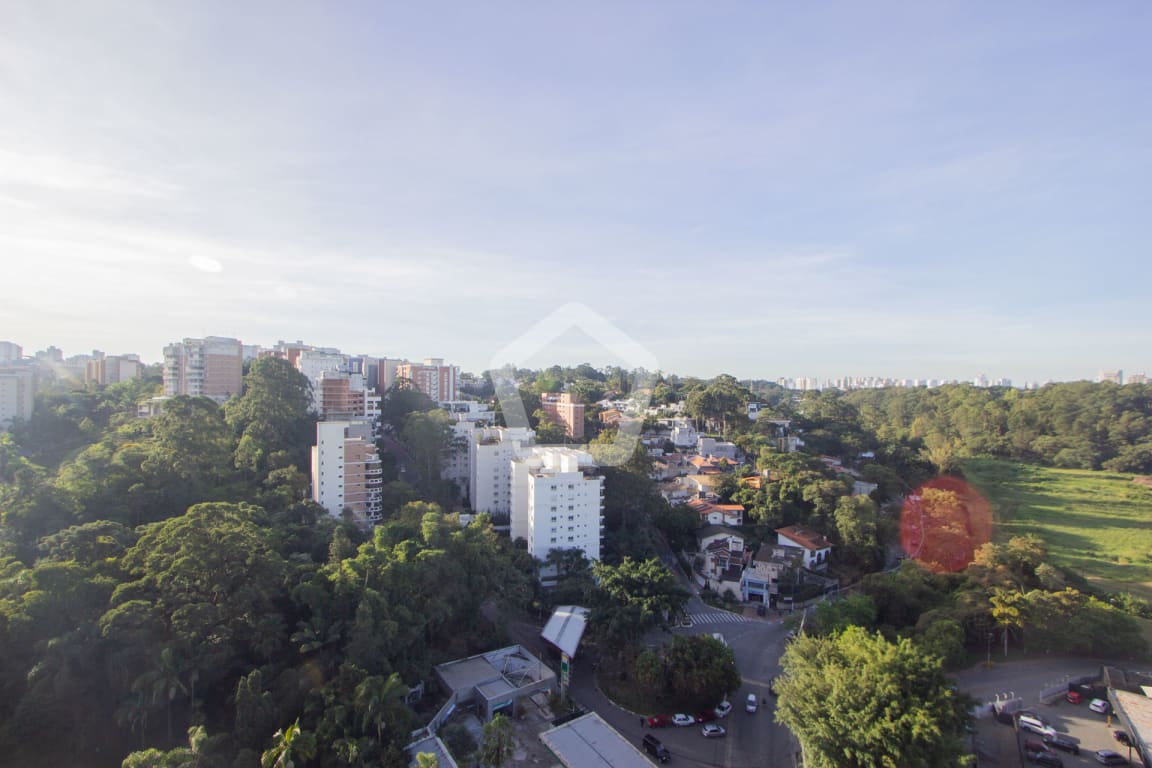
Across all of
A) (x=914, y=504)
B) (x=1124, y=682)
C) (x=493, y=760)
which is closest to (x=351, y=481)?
(x=493, y=760)

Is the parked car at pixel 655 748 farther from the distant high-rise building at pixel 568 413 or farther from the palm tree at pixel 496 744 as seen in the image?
the distant high-rise building at pixel 568 413

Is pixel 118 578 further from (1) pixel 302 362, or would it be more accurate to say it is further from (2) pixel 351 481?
(1) pixel 302 362

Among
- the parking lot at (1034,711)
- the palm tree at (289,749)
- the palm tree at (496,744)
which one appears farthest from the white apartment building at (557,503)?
the parking lot at (1034,711)

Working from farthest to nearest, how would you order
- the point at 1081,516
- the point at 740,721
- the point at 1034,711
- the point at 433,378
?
the point at 433,378 < the point at 1081,516 < the point at 740,721 < the point at 1034,711

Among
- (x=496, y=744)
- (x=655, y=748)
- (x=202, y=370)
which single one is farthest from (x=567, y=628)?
(x=202, y=370)

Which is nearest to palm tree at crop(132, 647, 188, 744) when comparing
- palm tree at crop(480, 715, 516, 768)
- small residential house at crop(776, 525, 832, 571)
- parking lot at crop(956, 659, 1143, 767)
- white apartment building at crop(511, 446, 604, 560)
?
palm tree at crop(480, 715, 516, 768)

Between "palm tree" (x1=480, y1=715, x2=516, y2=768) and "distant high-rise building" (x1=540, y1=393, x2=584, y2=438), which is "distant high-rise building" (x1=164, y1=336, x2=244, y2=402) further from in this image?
"palm tree" (x1=480, y1=715, x2=516, y2=768)

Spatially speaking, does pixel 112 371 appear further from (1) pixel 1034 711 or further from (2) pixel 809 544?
(1) pixel 1034 711
